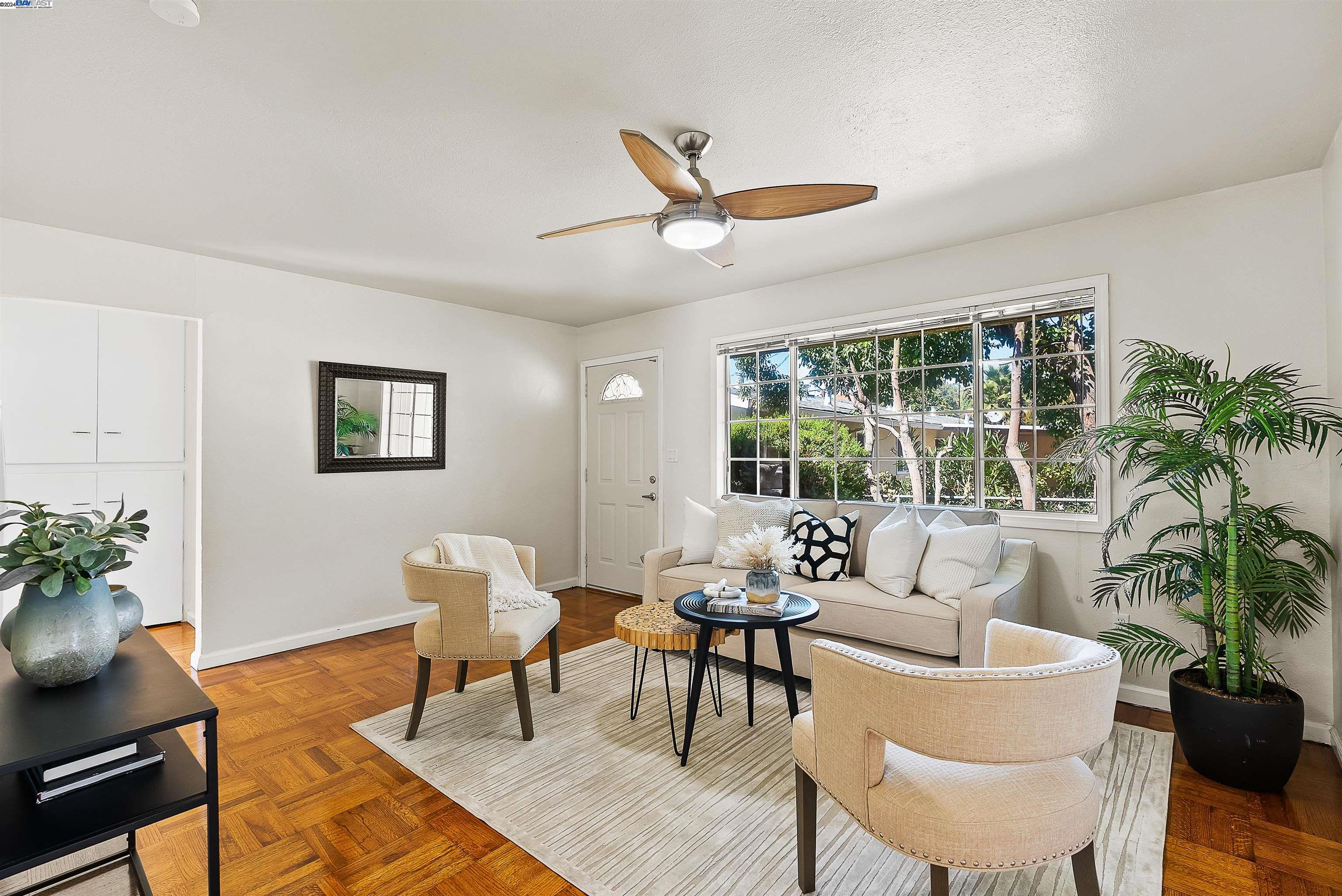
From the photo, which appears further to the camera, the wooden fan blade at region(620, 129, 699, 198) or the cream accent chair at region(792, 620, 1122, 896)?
the wooden fan blade at region(620, 129, 699, 198)

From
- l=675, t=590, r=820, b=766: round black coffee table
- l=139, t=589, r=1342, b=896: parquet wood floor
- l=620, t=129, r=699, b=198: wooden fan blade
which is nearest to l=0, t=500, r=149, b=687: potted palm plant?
l=139, t=589, r=1342, b=896: parquet wood floor

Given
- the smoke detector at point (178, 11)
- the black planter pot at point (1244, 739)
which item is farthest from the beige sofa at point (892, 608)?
the smoke detector at point (178, 11)

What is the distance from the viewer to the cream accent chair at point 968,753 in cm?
128

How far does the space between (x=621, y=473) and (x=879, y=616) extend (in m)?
2.85

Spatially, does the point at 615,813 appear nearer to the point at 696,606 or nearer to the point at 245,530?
the point at 696,606

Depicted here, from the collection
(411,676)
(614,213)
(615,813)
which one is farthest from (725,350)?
(615,813)

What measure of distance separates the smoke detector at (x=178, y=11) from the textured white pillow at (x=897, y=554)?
10.6 feet

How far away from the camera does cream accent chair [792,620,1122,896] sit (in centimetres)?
128

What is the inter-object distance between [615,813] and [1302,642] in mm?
2915

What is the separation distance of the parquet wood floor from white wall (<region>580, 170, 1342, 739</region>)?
514mm

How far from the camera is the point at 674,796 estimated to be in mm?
2205

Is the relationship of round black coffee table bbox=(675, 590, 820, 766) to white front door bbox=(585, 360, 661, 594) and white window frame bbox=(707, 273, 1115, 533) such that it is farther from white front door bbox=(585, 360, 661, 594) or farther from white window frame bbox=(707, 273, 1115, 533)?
white front door bbox=(585, 360, 661, 594)

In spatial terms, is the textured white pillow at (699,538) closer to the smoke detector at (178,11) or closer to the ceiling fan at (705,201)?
the ceiling fan at (705,201)

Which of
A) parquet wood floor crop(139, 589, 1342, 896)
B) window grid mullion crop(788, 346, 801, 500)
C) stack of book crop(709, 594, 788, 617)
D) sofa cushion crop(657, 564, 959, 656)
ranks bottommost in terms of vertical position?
parquet wood floor crop(139, 589, 1342, 896)
